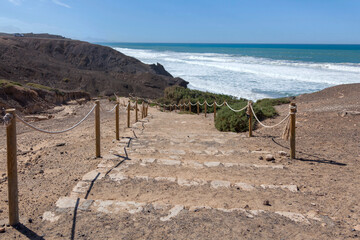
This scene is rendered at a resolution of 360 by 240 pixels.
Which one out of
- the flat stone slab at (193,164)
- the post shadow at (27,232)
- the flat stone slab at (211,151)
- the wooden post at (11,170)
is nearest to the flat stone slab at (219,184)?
the flat stone slab at (193,164)

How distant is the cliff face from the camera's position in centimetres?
3484

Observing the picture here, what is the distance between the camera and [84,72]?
4125cm

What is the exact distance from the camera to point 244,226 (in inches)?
141

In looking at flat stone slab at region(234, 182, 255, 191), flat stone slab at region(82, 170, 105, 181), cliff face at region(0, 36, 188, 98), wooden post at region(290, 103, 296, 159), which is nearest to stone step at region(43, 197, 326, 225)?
flat stone slab at region(234, 182, 255, 191)

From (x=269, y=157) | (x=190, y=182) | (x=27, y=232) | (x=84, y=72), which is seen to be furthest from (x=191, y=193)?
(x=84, y=72)

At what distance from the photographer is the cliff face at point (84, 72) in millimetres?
34844

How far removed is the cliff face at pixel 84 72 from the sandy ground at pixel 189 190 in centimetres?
2734

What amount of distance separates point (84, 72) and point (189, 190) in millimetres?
39452

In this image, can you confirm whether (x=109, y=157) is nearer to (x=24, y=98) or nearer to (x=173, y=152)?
(x=173, y=152)

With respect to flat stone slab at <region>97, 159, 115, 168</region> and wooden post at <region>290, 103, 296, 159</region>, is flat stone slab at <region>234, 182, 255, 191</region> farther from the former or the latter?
flat stone slab at <region>97, 159, 115, 168</region>

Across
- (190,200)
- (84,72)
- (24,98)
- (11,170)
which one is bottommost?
(24,98)

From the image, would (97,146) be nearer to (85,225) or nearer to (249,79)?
(85,225)

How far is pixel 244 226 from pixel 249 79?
39097mm

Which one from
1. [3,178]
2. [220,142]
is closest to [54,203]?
[3,178]
